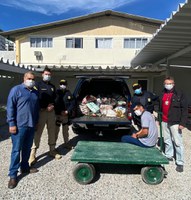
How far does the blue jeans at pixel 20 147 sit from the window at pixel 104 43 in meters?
13.6

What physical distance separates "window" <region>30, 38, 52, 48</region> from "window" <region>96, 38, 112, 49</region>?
142 inches

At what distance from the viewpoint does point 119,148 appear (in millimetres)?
4805

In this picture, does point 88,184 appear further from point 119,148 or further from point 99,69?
point 99,69

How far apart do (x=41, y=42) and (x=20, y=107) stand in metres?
14.1

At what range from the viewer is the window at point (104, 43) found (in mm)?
16875

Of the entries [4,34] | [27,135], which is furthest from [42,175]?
[4,34]

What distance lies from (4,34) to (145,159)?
16593 mm

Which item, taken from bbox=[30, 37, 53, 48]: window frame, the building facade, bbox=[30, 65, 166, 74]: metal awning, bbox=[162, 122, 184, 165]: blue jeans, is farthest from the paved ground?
bbox=[30, 37, 53, 48]: window frame

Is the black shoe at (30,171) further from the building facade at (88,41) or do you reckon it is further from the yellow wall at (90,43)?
the yellow wall at (90,43)

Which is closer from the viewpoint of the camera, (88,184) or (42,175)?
(88,184)

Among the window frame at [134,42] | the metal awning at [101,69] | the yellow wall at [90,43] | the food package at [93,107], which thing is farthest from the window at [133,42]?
the food package at [93,107]

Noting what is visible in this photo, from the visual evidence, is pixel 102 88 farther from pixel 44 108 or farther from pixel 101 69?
pixel 101 69

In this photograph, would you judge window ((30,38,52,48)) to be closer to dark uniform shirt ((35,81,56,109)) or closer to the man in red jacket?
dark uniform shirt ((35,81,56,109))

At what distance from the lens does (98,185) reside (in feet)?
13.3
